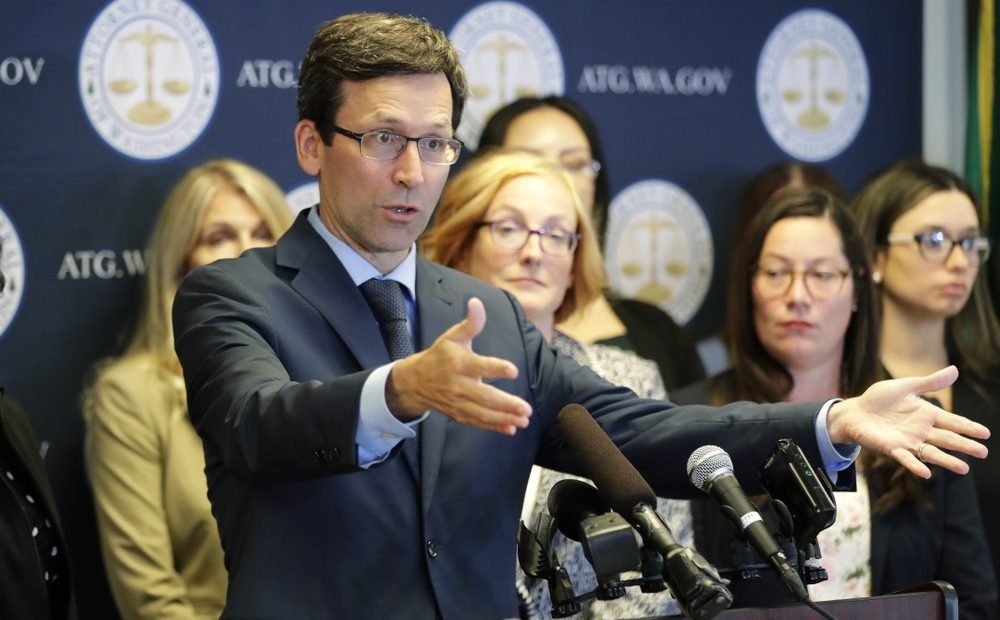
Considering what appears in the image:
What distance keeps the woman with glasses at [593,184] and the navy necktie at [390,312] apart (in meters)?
1.78

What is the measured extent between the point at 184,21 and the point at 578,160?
52.0 inches

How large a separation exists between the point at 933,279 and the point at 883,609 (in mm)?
2386

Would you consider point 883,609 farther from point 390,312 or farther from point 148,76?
point 148,76

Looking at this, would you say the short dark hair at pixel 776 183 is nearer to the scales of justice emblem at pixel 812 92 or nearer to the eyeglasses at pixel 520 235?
the scales of justice emblem at pixel 812 92

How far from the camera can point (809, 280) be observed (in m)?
3.79

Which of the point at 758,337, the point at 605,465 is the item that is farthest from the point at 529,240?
the point at 605,465

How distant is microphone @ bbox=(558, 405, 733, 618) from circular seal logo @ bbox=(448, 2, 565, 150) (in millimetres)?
2544

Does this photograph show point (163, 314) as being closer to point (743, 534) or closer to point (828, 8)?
point (743, 534)

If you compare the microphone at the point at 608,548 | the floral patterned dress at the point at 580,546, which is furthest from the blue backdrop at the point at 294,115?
the microphone at the point at 608,548

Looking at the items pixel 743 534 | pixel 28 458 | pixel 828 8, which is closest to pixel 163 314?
pixel 28 458

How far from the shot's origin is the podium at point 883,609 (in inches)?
79.0

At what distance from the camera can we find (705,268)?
16.1 ft

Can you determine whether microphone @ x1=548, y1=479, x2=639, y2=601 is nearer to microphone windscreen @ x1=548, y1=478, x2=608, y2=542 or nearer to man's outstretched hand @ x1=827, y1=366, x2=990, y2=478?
microphone windscreen @ x1=548, y1=478, x2=608, y2=542

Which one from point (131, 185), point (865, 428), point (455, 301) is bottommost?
point (865, 428)
